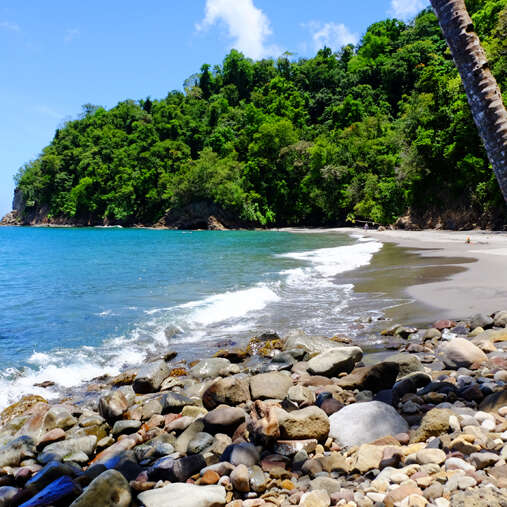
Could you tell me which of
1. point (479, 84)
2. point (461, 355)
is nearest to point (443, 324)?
point (461, 355)

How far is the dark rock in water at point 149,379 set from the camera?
6.83 m

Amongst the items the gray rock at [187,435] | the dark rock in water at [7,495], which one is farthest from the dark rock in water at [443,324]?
the dark rock in water at [7,495]

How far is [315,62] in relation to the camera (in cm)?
9894

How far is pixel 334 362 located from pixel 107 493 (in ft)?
13.1

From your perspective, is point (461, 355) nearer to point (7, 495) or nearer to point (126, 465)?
point (126, 465)

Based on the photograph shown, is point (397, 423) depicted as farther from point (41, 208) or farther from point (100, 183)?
point (41, 208)

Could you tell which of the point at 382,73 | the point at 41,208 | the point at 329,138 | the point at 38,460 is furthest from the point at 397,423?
the point at 41,208

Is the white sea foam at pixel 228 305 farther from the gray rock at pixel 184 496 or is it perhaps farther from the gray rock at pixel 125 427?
the gray rock at pixel 184 496

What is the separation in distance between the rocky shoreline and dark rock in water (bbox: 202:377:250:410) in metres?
0.02

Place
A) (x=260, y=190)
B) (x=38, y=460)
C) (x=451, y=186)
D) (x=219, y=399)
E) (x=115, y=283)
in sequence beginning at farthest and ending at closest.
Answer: (x=260, y=190) → (x=451, y=186) → (x=115, y=283) → (x=219, y=399) → (x=38, y=460)

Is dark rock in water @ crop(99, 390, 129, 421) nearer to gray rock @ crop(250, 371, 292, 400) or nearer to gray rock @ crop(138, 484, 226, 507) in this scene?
gray rock @ crop(250, 371, 292, 400)

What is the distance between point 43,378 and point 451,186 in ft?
137

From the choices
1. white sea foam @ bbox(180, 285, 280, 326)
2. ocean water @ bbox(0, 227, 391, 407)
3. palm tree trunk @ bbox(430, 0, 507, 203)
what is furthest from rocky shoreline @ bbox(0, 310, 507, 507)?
white sea foam @ bbox(180, 285, 280, 326)

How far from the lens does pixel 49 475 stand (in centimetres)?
395
